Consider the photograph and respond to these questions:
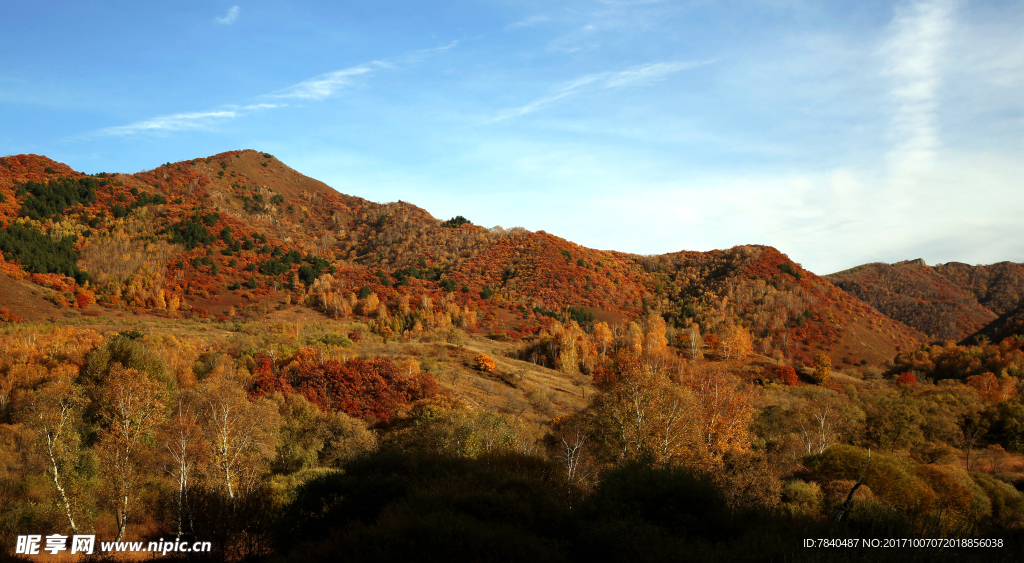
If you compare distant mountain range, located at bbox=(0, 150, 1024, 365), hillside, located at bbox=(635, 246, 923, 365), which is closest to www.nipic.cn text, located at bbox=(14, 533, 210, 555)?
distant mountain range, located at bbox=(0, 150, 1024, 365)

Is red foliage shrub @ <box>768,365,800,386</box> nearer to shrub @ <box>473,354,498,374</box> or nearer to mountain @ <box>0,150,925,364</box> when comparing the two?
mountain @ <box>0,150,925,364</box>

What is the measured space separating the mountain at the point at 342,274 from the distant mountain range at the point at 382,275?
0.48 meters

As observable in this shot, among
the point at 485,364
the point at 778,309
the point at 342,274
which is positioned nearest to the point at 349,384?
the point at 485,364

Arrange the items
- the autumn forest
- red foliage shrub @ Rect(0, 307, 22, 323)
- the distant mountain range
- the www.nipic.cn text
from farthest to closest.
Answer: the distant mountain range → red foliage shrub @ Rect(0, 307, 22, 323) → the www.nipic.cn text → the autumn forest

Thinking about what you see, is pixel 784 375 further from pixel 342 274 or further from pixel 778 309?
pixel 342 274

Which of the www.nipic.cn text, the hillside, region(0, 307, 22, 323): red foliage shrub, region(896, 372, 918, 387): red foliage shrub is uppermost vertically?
the hillside

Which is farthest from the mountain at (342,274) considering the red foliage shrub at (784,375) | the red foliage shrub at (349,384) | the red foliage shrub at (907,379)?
the red foliage shrub at (349,384)

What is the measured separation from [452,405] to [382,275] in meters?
103

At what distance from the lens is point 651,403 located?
3359 cm

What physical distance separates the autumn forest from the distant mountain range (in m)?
1.00

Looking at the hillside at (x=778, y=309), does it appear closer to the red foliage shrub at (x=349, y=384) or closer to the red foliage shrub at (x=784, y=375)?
the red foliage shrub at (x=784, y=375)

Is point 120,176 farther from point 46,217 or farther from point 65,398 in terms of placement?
point 65,398

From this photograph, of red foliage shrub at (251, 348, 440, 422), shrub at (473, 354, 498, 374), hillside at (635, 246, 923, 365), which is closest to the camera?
red foliage shrub at (251, 348, 440, 422)

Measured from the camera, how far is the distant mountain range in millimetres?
108062
